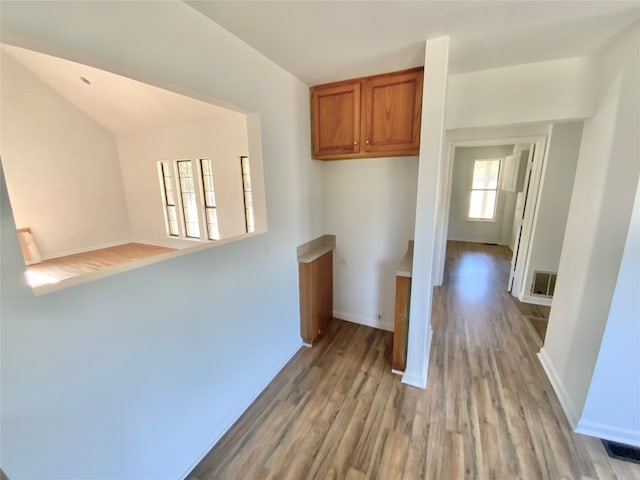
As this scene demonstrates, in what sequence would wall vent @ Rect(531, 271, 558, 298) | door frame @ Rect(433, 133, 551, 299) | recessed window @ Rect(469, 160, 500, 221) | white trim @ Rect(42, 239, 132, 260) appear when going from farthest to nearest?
recessed window @ Rect(469, 160, 500, 221) < white trim @ Rect(42, 239, 132, 260) < wall vent @ Rect(531, 271, 558, 298) < door frame @ Rect(433, 133, 551, 299)

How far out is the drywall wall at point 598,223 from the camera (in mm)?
1465

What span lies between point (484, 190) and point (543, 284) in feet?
11.7

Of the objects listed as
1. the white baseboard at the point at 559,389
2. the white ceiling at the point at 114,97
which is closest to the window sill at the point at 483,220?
the white baseboard at the point at 559,389

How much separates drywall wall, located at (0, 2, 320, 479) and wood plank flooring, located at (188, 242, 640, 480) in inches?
11.1

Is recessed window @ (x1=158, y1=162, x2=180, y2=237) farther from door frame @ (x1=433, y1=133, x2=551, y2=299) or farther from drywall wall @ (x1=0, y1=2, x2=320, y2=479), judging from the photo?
door frame @ (x1=433, y1=133, x2=551, y2=299)

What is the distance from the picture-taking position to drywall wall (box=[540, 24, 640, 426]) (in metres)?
1.46

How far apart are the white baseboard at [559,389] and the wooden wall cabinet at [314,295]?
2.00m

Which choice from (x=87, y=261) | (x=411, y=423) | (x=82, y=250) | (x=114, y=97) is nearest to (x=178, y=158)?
(x=114, y=97)

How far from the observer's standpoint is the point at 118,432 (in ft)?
3.71

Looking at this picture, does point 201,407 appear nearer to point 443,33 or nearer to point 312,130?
point 312,130

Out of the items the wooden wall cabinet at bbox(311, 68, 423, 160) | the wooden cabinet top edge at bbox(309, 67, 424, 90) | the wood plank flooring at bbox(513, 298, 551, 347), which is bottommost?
the wood plank flooring at bbox(513, 298, 551, 347)

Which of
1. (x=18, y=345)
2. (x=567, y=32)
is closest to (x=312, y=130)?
(x=567, y=32)

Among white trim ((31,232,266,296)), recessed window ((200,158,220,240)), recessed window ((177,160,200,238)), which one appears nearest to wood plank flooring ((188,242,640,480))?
white trim ((31,232,266,296))

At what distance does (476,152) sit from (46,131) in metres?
9.31
